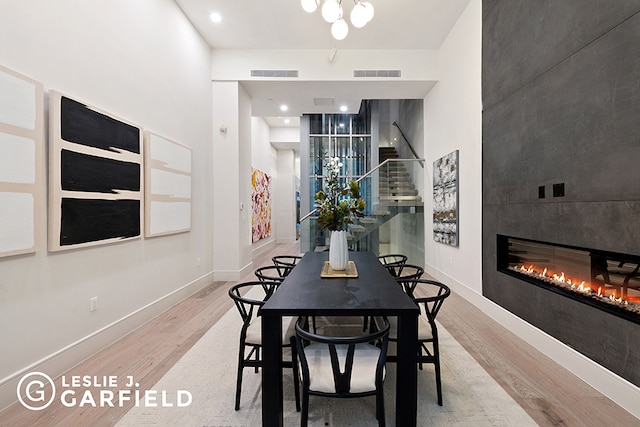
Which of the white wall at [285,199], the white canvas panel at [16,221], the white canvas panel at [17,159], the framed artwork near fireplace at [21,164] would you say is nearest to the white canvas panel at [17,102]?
the framed artwork near fireplace at [21,164]

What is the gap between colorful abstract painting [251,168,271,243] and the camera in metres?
7.99

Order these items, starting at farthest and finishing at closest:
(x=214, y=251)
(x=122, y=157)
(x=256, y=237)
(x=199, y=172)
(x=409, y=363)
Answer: (x=256, y=237)
(x=214, y=251)
(x=199, y=172)
(x=122, y=157)
(x=409, y=363)

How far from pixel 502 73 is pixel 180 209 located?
13.9ft

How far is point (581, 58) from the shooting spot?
2.30 meters

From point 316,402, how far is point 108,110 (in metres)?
3.13

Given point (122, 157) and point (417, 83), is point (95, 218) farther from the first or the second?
point (417, 83)

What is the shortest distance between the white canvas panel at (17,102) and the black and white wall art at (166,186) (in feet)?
4.22

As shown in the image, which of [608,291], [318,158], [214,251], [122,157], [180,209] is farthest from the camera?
[318,158]

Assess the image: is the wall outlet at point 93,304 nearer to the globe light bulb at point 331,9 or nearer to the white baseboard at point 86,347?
the white baseboard at point 86,347

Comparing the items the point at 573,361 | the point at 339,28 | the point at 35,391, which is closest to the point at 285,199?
the point at 339,28

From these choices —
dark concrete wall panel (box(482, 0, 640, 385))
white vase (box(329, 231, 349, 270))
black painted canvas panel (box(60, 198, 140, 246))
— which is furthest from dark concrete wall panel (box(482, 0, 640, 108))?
black painted canvas panel (box(60, 198, 140, 246))

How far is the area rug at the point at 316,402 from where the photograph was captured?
1841 mm

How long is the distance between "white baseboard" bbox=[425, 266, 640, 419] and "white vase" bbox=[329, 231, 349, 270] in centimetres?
193

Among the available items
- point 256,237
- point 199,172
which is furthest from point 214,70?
point 256,237
